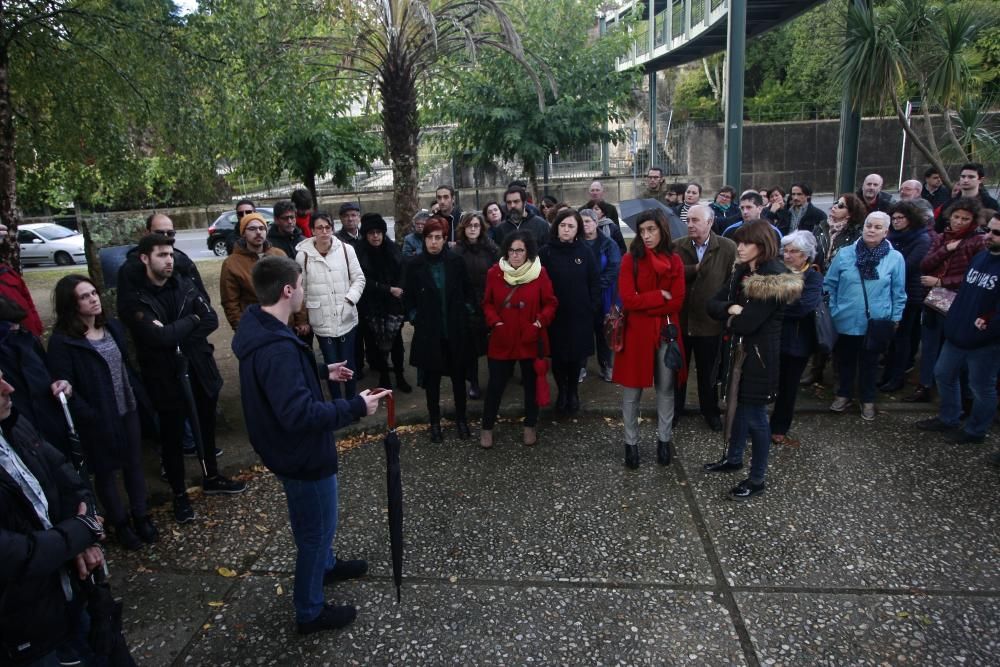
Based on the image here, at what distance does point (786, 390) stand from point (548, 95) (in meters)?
8.68

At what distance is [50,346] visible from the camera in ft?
12.1

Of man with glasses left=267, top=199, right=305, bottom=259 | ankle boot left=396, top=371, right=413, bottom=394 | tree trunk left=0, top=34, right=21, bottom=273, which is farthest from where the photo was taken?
ankle boot left=396, top=371, right=413, bottom=394

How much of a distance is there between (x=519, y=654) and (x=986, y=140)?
33.7 feet

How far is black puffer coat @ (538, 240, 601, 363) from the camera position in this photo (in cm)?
550

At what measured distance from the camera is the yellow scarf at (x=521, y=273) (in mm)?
5152

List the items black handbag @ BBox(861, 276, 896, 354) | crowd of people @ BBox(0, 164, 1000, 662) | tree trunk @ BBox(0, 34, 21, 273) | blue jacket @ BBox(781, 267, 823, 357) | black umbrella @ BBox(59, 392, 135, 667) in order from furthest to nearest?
black handbag @ BBox(861, 276, 896, 354) < tree trunk @ BBox(0, 34, 21, 273) < blue jacket @ BBox(781, 267, 823, 357) < crowd of people @ BBox(0, 164, 1000, 662) < black umbrella @ BBox(59, 392, 135, 667)

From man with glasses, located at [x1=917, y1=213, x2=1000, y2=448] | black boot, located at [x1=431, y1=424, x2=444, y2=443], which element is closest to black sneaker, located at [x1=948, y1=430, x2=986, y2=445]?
man with glasses, located at [x1=917, y1=213, x2=1000, y2=448]

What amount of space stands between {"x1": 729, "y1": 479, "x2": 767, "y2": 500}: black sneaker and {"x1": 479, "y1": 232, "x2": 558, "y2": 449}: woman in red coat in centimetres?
163

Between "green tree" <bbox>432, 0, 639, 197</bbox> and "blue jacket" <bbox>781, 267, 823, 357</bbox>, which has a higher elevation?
"green tree" <bbox>432, 0, 639, 197</bbox>

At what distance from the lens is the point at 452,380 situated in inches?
217

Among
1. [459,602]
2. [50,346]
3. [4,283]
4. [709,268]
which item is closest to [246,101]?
[4,283]

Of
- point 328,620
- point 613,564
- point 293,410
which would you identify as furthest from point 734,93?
point 328,620

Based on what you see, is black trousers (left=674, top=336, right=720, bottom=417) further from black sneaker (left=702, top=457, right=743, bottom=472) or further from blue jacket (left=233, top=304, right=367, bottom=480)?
blue jacket (left=233, top=304, right=367, bottom=480)

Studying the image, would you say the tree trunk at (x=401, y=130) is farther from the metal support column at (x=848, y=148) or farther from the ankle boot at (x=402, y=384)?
the metal support column at (x=848, y=148)
